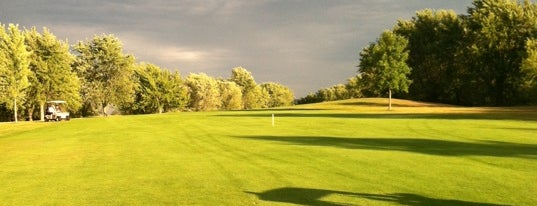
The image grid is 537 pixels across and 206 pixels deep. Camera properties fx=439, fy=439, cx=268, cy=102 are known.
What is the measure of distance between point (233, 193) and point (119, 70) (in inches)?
3316

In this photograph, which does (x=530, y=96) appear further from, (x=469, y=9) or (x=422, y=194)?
(x=422, y=194)

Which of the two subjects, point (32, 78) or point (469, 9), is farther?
point (469, 9)

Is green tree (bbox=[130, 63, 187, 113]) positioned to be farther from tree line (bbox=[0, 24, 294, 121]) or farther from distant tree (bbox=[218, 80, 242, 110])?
distant tree (bbox=[218, 80, 242, 110])

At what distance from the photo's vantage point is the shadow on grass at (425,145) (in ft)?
60.9

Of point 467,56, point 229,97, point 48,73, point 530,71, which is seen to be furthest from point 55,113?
point 229,97

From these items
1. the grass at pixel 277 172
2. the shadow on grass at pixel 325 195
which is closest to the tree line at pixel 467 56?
the grass at pixel 277 172

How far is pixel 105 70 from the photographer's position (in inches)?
3553

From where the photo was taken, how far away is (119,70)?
8988cm

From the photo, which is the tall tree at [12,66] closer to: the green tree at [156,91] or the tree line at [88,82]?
the tree line at [88,82]

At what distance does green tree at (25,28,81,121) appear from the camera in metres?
72.6

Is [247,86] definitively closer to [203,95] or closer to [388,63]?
[203,95]

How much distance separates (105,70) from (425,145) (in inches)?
3171

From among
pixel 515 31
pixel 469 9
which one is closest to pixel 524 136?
pixel 515 31

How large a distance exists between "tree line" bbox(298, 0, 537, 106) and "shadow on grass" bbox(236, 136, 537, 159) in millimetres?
46432
